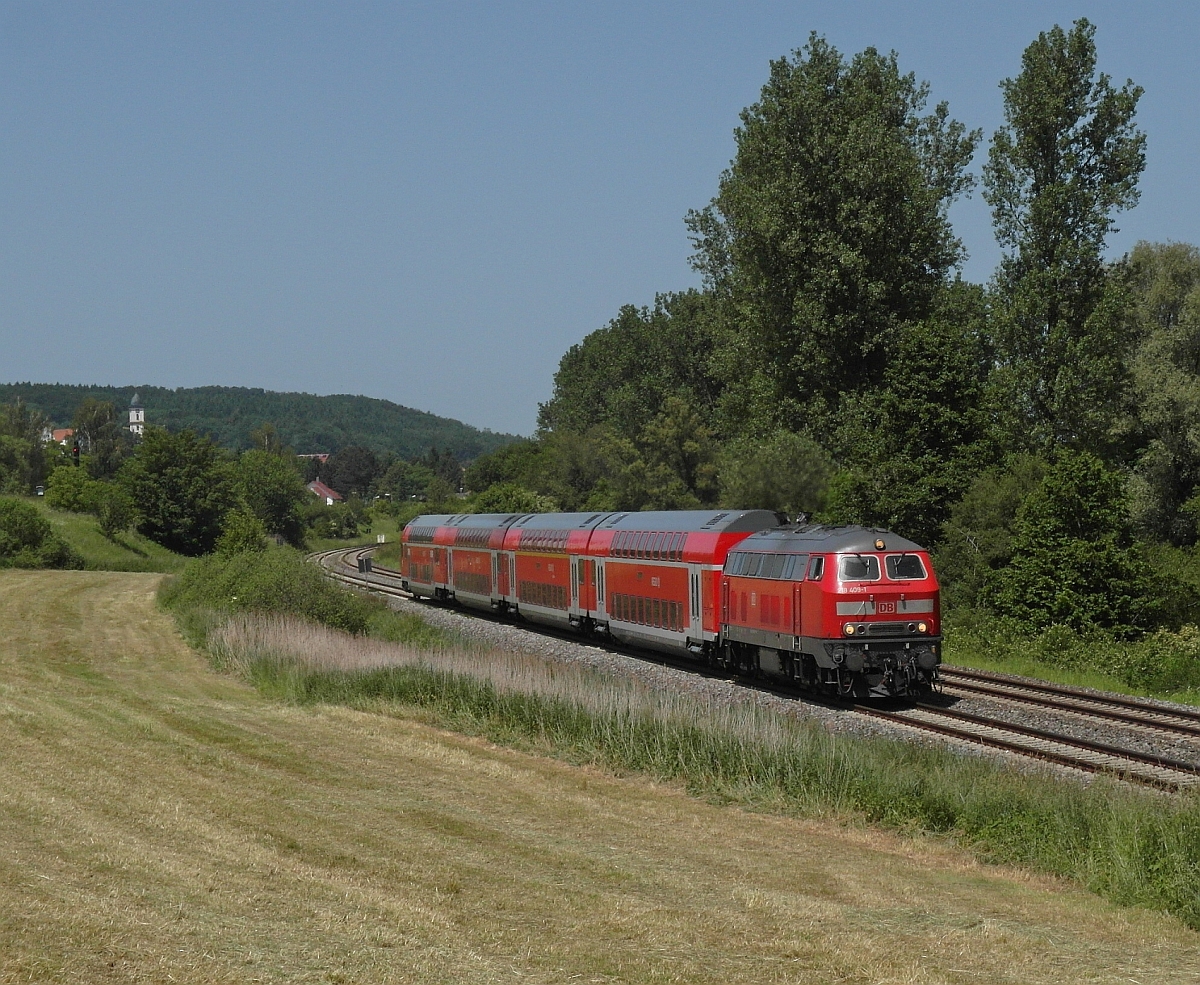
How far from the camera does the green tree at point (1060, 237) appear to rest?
4644cm

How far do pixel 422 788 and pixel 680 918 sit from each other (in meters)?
6.71

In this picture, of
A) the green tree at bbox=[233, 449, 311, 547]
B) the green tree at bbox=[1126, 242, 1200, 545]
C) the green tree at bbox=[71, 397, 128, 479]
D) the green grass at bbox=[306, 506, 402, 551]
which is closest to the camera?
the green tree at bbox=[1126, 242, 1200, 545]

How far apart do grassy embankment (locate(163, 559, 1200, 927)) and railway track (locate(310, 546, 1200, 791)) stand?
2.19 m

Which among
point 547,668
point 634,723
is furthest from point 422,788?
point 547,668

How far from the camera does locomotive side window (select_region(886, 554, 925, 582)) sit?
26.5 m

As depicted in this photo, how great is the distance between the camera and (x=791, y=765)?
57.9ft

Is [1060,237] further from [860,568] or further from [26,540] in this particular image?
[26,540]

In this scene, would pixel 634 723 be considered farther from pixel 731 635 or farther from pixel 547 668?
pixel 731 635

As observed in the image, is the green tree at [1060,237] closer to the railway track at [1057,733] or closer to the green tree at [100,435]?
the railway track at [1057,733]

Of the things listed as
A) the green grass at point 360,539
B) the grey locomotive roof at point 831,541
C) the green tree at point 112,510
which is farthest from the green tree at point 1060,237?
the green grass at point 360,539

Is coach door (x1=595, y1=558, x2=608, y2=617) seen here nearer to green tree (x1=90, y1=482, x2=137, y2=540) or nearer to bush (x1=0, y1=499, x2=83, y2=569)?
bush (x1=0, y1=499, x2=83, y2=569)

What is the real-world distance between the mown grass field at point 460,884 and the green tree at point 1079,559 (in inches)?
791

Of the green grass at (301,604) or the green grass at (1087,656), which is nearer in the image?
the green grass at (1087,656)

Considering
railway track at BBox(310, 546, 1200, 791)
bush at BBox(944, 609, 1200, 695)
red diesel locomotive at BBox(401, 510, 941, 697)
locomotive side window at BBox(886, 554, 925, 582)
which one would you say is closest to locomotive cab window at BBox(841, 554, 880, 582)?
red diesel locomotive at BBox(401, 510, 941, 697)
